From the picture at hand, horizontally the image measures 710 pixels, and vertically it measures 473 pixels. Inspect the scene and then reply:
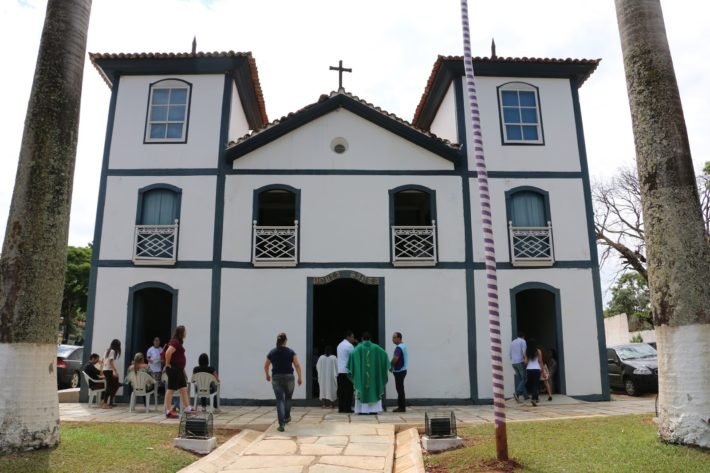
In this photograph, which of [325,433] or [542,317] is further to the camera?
[542,317]

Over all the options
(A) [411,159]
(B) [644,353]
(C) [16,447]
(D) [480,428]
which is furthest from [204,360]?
(B) [644,353]

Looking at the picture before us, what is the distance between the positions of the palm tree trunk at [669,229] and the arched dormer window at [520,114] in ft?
23.2

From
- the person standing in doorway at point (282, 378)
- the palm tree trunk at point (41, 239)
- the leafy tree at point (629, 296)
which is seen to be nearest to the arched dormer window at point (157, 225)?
the person standing in doorway at point (282, 378)

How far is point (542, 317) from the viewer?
1548 cm

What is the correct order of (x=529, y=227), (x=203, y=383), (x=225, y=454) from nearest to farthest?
1. (x=225, y=454)
2. (x=203, y=383)
3. (x=529, y=227)

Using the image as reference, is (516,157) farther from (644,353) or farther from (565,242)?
(644,353)

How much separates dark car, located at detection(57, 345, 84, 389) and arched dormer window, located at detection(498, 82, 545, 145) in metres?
13.4

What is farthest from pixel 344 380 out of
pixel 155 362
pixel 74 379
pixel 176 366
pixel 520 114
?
pixel 74 379

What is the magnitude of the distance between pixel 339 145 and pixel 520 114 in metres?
4.93

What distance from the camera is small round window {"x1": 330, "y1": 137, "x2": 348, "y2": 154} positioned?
570 inches

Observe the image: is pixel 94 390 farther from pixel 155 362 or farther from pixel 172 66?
pixel 172 66

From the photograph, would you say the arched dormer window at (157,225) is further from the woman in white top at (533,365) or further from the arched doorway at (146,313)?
the woman in white top at (533,365)

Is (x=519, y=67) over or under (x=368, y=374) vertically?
over

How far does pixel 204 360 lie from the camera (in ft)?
35.0
